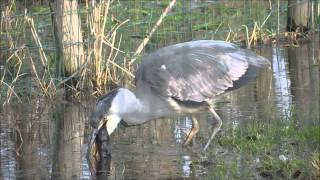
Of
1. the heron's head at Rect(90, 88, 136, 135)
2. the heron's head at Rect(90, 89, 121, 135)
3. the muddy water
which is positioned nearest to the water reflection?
the muddy water

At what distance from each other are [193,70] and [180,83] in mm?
171

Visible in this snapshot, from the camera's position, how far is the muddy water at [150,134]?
640cm

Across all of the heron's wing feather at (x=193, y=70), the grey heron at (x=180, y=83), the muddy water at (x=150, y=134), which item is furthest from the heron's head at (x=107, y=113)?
the heron's wing feather at (x=193, y=70)

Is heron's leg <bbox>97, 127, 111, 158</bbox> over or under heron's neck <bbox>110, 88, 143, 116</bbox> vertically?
under

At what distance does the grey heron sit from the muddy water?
0.23m

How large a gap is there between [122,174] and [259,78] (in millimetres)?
3819

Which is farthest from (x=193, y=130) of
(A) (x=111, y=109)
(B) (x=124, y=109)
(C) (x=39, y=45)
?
(C) (x=39, y=45)

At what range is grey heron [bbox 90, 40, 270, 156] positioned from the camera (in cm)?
700

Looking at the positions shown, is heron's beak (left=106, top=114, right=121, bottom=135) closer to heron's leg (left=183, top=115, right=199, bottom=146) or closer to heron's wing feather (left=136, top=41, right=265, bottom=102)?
heron's wing feather (left=136, top=41, right=265, bottom=102)

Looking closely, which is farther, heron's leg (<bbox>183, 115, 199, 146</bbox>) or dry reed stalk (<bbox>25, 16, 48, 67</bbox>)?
dry reed stalk (<bbox>25, 16, 48, 67</bbox>)

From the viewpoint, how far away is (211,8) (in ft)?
47.0

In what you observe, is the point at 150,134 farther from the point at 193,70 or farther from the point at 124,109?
the point at 193,70

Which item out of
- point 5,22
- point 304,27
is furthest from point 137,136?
point 304,27

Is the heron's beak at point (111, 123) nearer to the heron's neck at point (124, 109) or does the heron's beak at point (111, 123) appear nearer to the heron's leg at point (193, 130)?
the heron's neck at point (124, 109)
